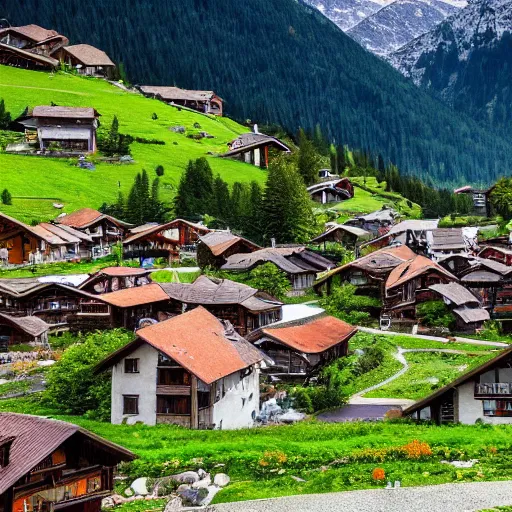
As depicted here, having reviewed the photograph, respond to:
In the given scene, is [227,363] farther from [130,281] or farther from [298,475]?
[130,281]

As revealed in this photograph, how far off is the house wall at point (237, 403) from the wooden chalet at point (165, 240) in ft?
126

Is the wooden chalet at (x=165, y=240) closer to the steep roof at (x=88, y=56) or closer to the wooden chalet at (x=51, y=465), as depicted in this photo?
the wooden chalet at (x=51, y=465)

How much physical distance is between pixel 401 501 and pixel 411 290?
4082 cm

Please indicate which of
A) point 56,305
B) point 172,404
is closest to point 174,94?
point 56,305

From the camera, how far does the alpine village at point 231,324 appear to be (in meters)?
31.1

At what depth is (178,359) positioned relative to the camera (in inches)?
1624

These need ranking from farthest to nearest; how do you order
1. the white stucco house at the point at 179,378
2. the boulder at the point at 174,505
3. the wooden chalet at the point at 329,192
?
the wooden chalet at the point at 329,192 → the white stucco house at the point at 179,378 → the boulder at the point at 174,505

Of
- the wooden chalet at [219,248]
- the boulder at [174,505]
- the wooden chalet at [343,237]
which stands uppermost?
the wooden chalet at [343,237]

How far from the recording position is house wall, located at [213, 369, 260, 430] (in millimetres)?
42888

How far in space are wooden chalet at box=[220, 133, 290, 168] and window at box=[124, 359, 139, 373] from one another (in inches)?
3214

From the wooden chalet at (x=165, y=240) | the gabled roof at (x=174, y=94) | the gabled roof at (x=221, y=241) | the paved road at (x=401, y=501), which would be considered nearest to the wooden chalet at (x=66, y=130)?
the wooden chalet at (x=165, y=240)

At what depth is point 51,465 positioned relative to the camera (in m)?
24.4

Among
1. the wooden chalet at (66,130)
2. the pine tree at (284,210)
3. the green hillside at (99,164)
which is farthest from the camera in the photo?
the wooden chalet at (66,130)

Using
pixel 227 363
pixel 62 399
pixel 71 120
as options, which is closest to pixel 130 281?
pixel 62 399
